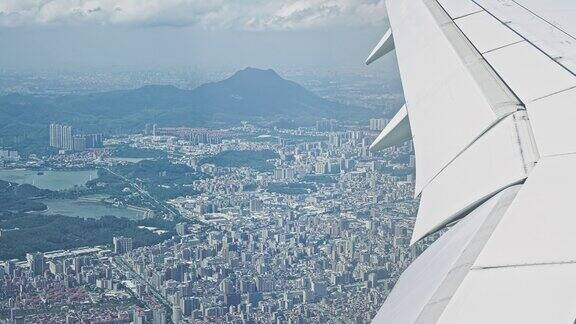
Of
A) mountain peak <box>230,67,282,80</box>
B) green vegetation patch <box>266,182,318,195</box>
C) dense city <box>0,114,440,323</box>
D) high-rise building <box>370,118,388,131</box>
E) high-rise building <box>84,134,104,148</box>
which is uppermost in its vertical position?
mountain peak <box>230,67,282,80</box>

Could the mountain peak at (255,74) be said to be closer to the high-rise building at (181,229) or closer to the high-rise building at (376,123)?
the high-rise building at (376,123)

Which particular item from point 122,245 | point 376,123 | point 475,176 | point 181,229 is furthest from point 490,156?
point 376,123

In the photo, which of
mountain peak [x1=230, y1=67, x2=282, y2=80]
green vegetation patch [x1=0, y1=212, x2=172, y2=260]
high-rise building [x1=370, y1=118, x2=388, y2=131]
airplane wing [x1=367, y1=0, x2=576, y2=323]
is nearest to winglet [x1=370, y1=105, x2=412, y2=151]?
airplane wing [x1=367, y1=0, x2=576, y2=323]

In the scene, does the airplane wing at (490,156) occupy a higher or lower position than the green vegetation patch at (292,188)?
lower

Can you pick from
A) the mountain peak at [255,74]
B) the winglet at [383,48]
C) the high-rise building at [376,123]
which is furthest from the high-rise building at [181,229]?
the mountain peak at [255,74]

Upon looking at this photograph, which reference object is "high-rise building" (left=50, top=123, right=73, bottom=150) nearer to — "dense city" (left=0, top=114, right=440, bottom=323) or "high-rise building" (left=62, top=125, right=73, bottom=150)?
"high-rise building" (left=62, top=125, right=73, bottom=150)

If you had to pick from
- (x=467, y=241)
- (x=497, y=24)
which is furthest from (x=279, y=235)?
(x=467, y=241)
